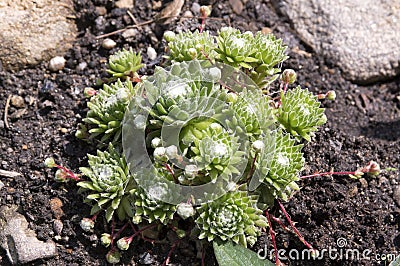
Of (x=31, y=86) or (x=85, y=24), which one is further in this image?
(x=85, y=24)

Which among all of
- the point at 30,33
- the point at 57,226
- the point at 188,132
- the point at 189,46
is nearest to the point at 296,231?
the point at 188,132

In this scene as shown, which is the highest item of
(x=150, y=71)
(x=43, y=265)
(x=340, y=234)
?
(x=150, y=71)

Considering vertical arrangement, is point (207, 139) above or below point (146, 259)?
above

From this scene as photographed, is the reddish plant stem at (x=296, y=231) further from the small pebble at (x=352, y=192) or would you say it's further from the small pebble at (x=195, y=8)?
the small pebble at (x=195, y=8)

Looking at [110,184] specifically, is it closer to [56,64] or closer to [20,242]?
[20,242]

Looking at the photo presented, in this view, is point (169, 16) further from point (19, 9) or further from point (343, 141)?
point (343, 141)

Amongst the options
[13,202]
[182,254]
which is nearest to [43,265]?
[13,202]

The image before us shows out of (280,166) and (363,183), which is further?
(363,183)

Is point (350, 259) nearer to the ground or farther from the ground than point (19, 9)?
nearer to the ground
